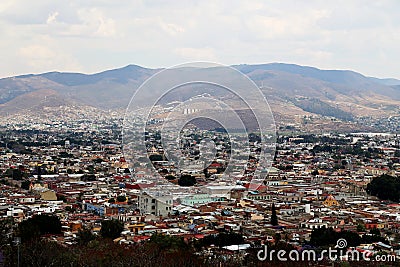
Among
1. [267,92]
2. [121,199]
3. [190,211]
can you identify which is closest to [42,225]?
[190,211]

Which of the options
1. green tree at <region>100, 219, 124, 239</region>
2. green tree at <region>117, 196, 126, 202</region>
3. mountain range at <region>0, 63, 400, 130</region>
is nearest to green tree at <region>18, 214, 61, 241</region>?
green tree at <region>100, 219, 124, 239</region>

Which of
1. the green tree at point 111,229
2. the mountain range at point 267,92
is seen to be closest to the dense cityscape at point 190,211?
the green tree at point 111,229

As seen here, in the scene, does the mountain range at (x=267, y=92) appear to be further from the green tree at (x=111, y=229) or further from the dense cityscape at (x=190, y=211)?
the green tree at (x=111, y=229)

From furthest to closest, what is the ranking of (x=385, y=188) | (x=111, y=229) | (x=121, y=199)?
(x=385, y=188), (x=121, y=199), (x=111, y=229)

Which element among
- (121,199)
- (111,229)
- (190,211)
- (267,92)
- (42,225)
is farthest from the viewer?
(267,92)

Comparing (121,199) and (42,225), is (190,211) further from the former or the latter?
(42,225)

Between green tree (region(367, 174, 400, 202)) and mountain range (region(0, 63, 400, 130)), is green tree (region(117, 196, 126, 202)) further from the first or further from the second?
mountain range (region(0, 63, 400, 130))
